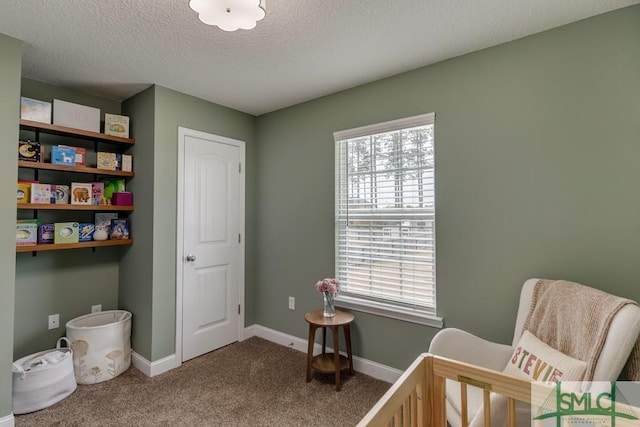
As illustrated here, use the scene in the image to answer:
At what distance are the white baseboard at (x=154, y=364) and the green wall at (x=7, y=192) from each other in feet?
2.69

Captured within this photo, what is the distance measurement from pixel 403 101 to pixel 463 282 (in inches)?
55.8

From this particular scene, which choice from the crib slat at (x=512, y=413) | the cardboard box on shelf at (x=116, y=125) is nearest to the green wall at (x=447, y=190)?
the cardboard box on shelf at (x=116, y=125)

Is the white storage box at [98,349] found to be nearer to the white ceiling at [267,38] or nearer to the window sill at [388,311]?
the window sill at [388,311]

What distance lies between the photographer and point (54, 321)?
2.59 meters

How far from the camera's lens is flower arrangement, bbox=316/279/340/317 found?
2.45m

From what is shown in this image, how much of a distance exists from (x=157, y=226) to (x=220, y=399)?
1440 millimetres

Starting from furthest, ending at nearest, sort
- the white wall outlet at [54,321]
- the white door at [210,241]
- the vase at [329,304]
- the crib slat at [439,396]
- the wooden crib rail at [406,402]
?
1. the white door at [210,241]
2. the white wall outlet at [54,321]
3. the vase at [329,304]
4. the crib slat at [439,396]
5. the wooden crib rail at [406,402]

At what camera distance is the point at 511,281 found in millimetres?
1935

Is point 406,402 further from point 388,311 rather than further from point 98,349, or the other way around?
point 98,349

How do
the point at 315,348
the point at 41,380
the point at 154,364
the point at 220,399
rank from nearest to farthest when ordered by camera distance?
the point at 41,380
the point at 220,399
the point at 154,364
the point at 315,348

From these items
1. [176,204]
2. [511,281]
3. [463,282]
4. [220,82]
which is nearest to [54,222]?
[176,204]

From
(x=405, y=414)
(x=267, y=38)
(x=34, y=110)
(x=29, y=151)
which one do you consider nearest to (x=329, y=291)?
(x=405, y=414)

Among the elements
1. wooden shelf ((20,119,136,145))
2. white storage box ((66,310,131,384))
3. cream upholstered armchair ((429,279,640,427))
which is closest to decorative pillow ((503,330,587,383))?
cream upholstered armchair ((429,279,640,427))

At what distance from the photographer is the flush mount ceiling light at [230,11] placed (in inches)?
55.2
